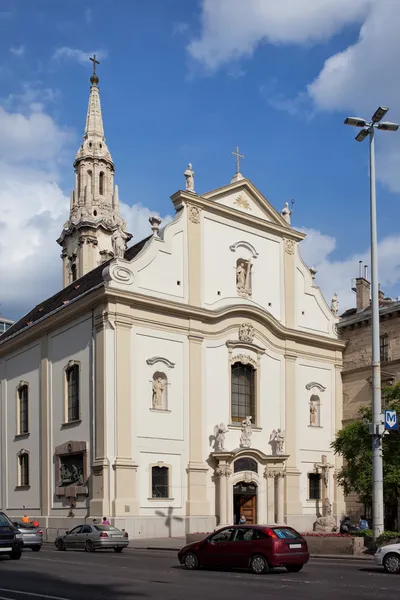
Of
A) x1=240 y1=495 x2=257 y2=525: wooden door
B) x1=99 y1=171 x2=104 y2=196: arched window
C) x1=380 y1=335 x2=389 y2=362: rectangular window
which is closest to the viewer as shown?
x1=240 y1=495 x2=257 y2=525: wooden door

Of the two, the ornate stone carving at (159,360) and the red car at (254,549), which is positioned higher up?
the ornate stone carving at (159,360)

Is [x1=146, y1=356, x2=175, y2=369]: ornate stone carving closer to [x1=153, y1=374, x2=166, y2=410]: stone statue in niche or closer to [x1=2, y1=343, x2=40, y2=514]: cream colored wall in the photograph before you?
[x1=153, y1=374, x2=166, y2=410]: stone statue in niche

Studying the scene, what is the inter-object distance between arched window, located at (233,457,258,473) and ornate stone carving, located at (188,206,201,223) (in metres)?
12.8

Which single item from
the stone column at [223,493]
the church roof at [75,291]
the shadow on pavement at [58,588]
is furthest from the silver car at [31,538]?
the church roof at [75,291]

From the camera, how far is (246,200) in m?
46.6

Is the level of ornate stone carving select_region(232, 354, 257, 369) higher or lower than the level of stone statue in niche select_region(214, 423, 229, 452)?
higher

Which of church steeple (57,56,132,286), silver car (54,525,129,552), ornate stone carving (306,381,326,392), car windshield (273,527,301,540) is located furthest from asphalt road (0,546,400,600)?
church steeple (57,56,132,286)

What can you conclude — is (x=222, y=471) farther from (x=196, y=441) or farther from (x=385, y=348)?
(x=385, y=348)

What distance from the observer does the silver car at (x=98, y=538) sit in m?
31.1

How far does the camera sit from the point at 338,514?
46969mm

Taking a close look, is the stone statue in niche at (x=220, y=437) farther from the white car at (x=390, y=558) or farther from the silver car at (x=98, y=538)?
the white car at (x=390, y=558)

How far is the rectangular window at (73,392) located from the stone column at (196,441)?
5732 mm

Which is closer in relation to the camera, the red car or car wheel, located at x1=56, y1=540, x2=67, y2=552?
the red car

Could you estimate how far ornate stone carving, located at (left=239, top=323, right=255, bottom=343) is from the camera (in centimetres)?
4412
